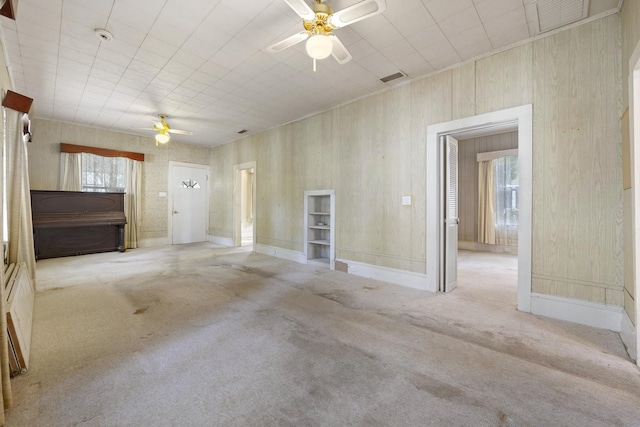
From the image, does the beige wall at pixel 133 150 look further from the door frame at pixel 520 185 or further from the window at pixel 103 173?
the door frame at pixel 520 185

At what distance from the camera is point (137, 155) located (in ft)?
22.0

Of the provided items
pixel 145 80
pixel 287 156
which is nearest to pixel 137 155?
pixel 145 80

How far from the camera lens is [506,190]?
6773mm

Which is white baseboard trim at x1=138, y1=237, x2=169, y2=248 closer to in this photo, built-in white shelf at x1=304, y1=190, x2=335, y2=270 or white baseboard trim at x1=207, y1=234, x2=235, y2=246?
white baseboard trim at x1=207, y1=234, x2=235, y2=246

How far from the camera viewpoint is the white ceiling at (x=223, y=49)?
2.49m

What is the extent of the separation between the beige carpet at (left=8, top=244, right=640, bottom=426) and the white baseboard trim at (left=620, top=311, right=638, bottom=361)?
0.06 meters

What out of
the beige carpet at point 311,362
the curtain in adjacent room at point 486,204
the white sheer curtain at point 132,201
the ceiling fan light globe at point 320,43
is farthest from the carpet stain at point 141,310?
the curtain in adjacent room at point 486,204

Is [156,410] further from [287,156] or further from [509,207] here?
[509,207]

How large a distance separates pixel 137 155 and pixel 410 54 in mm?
6632

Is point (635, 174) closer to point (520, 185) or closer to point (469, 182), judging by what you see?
point (520, 185)

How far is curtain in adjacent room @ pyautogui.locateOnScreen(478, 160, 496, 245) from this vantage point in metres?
6.87

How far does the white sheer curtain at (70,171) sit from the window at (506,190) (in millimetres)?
9812

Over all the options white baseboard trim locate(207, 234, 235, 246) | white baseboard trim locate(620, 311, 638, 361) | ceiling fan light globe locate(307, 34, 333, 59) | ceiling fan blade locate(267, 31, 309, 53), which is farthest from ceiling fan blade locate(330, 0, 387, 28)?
white baseboard trim locate(207, 234, 235, 246)

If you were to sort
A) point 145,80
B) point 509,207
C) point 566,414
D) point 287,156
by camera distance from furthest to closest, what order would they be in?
point 509,207 < point 287,156 < point 145,80 < point 566,414
